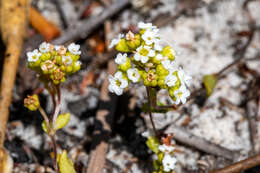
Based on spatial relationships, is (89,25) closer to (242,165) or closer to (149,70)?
(149,70)

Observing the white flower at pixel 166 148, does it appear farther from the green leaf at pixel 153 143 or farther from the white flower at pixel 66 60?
the white flower at pixel 66 60

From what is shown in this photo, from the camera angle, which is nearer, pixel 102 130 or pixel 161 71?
pixel 161 71

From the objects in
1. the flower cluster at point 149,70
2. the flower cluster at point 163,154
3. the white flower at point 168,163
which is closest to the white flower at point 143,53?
the flower cluster at point 149,70

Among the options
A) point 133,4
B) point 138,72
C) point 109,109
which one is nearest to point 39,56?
point 138,72

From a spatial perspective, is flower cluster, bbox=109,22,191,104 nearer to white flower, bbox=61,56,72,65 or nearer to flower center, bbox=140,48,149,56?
flower center, bbox=140,48,149,56

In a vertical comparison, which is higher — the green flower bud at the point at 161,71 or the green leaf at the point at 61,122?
the green flower bud at the point at 161,71

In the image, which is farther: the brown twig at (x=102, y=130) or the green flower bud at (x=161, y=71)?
the brown twig at (x=102, y=130)

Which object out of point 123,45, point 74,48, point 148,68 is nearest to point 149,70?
point 148,68
